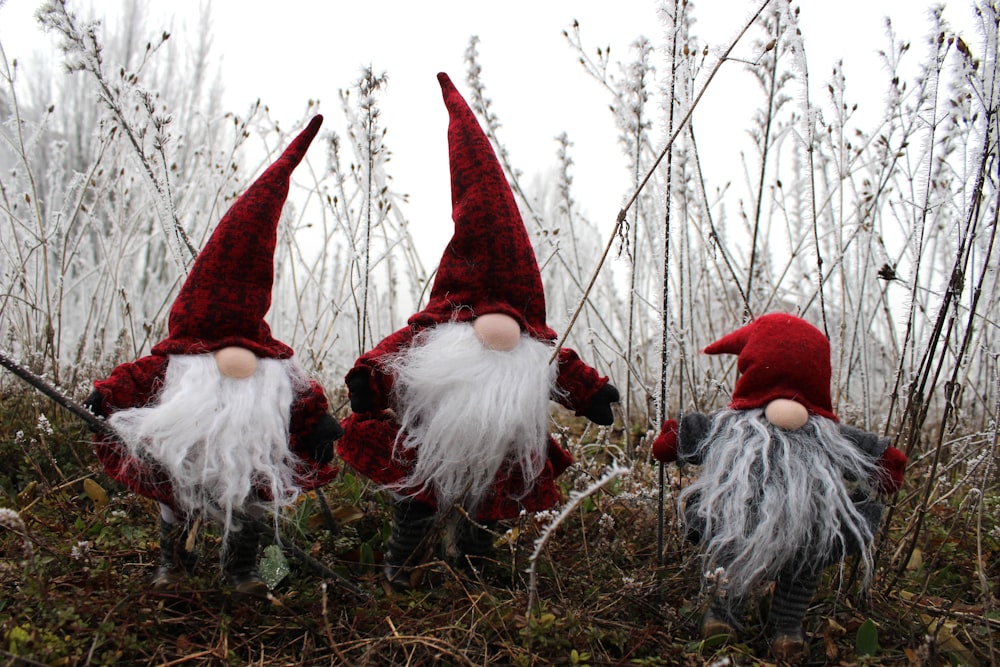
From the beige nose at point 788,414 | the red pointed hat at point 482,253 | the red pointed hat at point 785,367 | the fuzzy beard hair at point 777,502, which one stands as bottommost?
the fuzzy beard hair at point 777,502

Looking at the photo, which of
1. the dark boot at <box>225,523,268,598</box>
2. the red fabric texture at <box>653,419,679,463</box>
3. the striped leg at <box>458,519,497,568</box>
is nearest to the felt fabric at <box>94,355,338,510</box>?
the dark boot at <box>225,523,268,598</box>

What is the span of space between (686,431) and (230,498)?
38.8 inches

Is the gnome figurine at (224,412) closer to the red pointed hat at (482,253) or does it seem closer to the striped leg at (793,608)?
the red pointed hat at (482,253)

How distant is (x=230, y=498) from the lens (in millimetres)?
1315

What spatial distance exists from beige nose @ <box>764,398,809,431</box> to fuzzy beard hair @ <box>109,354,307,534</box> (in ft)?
3.38

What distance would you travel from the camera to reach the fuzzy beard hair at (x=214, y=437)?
4.25 ft

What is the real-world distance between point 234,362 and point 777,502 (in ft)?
3.81

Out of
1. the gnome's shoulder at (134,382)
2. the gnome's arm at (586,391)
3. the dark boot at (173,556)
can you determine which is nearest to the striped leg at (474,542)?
the gnome's arm at (586,391)

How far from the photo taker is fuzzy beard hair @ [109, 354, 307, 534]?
1295 millimetres

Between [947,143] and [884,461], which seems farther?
[947,143]

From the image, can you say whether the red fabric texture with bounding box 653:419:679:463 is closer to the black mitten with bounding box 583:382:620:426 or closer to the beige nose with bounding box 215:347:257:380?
the black mitten with bounding box 583:382:620:426

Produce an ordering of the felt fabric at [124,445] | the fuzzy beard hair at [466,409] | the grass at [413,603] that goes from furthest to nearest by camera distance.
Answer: the fuzzy beard hair at [466,409], the felt fabric at [124,445], the grass at [413,603]

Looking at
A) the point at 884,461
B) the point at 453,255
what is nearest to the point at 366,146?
the point at 453,255

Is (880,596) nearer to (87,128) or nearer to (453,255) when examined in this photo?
(453,255)
